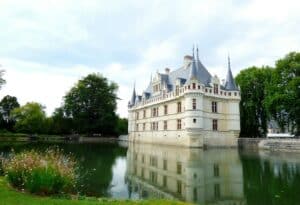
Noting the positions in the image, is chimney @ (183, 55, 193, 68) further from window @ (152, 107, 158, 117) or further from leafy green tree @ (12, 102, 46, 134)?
leafy green tree @ (12, 102, 46, 134)

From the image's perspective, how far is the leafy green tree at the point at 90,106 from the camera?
54594 millimetres

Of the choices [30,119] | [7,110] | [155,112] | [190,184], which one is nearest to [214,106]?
[155,112]

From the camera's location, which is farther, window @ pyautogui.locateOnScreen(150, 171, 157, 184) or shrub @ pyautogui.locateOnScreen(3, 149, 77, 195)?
window @ pyautogui.locateOnScreen(150, 171, 157, 184)

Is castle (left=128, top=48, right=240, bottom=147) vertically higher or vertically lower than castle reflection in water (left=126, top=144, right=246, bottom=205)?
higher

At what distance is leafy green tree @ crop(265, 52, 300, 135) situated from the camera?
34.8 meters

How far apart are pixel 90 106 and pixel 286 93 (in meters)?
32.2

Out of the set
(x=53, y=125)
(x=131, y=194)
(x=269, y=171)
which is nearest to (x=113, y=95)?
(x=53, y=125)

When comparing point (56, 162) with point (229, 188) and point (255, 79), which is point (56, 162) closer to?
point (229, 188)

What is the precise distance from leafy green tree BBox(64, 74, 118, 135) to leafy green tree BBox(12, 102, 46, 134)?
210 inches

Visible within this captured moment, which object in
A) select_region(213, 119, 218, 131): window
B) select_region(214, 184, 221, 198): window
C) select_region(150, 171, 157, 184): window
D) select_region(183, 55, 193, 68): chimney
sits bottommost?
select_region(214, 184, 221, 198): window

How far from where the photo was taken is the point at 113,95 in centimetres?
5872

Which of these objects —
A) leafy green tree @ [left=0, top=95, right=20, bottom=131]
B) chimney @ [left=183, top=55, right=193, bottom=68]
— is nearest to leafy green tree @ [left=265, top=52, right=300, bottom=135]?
chimney @ [left=183, top=55, right=193, bottom=68]

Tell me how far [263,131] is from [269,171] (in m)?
30.2

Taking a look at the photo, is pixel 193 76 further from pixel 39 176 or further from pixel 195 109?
pixel 39 176
